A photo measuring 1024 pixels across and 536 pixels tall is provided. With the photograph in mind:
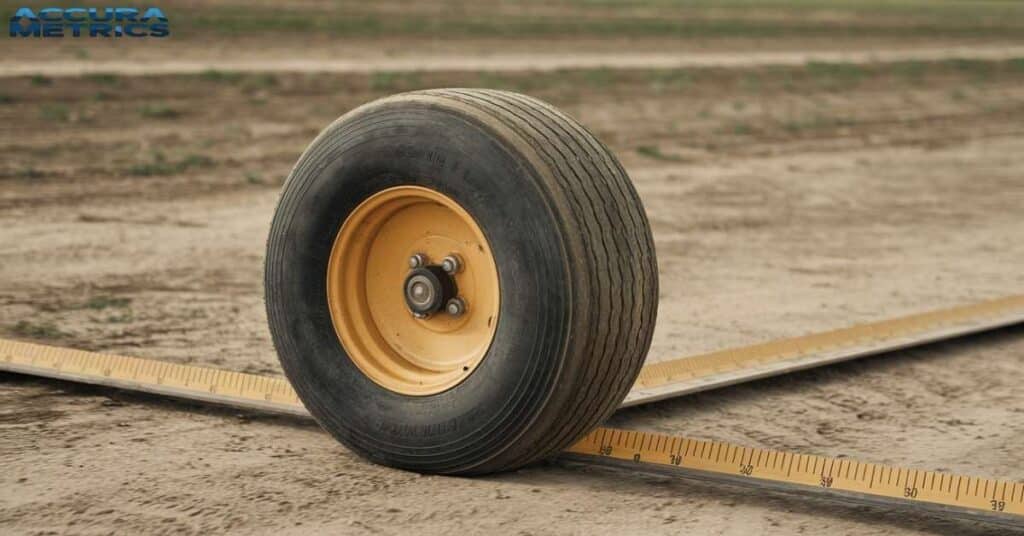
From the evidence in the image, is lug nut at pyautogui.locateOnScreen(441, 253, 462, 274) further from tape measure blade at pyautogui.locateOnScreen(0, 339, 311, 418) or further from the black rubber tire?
tape measure blade at pyautogui.locateOnScreen(0, 339, 311, 418)

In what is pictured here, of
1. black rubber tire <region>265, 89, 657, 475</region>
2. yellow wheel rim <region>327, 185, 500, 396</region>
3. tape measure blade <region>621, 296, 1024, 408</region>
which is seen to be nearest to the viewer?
black rubber tire <region>265, 89, 657, 475</region>

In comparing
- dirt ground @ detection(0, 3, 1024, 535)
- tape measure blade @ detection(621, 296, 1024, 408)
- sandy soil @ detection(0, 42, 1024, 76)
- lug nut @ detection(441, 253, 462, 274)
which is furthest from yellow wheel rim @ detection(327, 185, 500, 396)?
sandy soil @ detection(0, 42, 1024, 76)

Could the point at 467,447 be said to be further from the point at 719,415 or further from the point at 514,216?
the point at 719,415

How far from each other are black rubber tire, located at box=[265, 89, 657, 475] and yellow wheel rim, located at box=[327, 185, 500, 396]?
0.15 feet

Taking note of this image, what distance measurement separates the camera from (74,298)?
686cm

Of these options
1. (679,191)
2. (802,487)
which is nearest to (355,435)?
(802,487)

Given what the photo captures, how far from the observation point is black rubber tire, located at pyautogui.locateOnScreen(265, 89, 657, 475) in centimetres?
400

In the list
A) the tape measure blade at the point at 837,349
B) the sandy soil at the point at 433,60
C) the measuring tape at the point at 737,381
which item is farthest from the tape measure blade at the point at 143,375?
the sandy soil at the point at 433,60

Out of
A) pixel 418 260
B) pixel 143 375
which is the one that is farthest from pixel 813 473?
pixel 143 375

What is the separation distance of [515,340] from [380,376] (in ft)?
1.84

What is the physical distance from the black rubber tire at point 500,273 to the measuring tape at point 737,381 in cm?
32

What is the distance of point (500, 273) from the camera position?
4102mm

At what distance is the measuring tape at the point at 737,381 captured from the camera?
4.15 m

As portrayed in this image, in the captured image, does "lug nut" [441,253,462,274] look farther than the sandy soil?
No
